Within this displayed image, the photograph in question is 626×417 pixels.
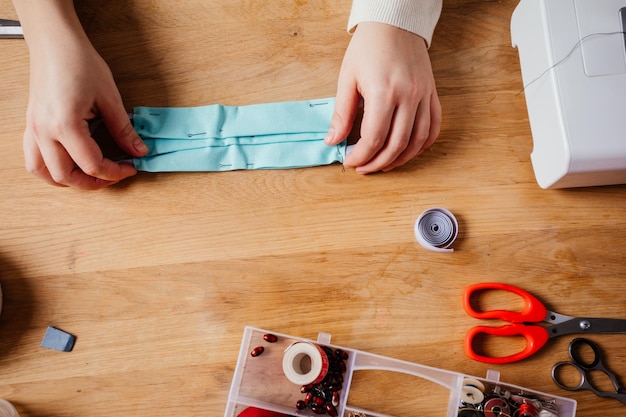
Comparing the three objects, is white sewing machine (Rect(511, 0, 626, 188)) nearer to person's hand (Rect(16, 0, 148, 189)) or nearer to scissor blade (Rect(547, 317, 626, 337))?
scissor blade (Rect(547, 317, 626, 337))

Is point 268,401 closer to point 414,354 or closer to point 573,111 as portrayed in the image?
point 414,354

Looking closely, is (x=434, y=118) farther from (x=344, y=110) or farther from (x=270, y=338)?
(x=270, y=338)

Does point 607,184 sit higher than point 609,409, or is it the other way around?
point 607,184

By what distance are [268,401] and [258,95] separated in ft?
1.45

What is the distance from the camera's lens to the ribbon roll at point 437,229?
720 mm

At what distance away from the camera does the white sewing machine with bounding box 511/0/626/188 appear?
0.64 m

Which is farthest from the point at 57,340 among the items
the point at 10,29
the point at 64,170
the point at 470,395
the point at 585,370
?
the point at 585,370

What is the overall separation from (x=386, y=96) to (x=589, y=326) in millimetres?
426

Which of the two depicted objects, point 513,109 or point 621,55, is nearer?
point 621,55

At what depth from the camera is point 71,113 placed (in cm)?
67

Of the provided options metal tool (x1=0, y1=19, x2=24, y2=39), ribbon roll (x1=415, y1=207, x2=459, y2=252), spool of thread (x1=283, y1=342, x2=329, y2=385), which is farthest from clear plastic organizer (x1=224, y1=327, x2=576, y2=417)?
metal tool (x1=0, y1=19, x2=24, y2=39)

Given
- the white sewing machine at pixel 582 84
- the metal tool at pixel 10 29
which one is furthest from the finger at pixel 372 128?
the metal tool at pixel 10 29

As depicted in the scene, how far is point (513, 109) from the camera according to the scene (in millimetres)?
757

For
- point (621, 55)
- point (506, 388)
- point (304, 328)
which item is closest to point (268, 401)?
point (304, 328)
